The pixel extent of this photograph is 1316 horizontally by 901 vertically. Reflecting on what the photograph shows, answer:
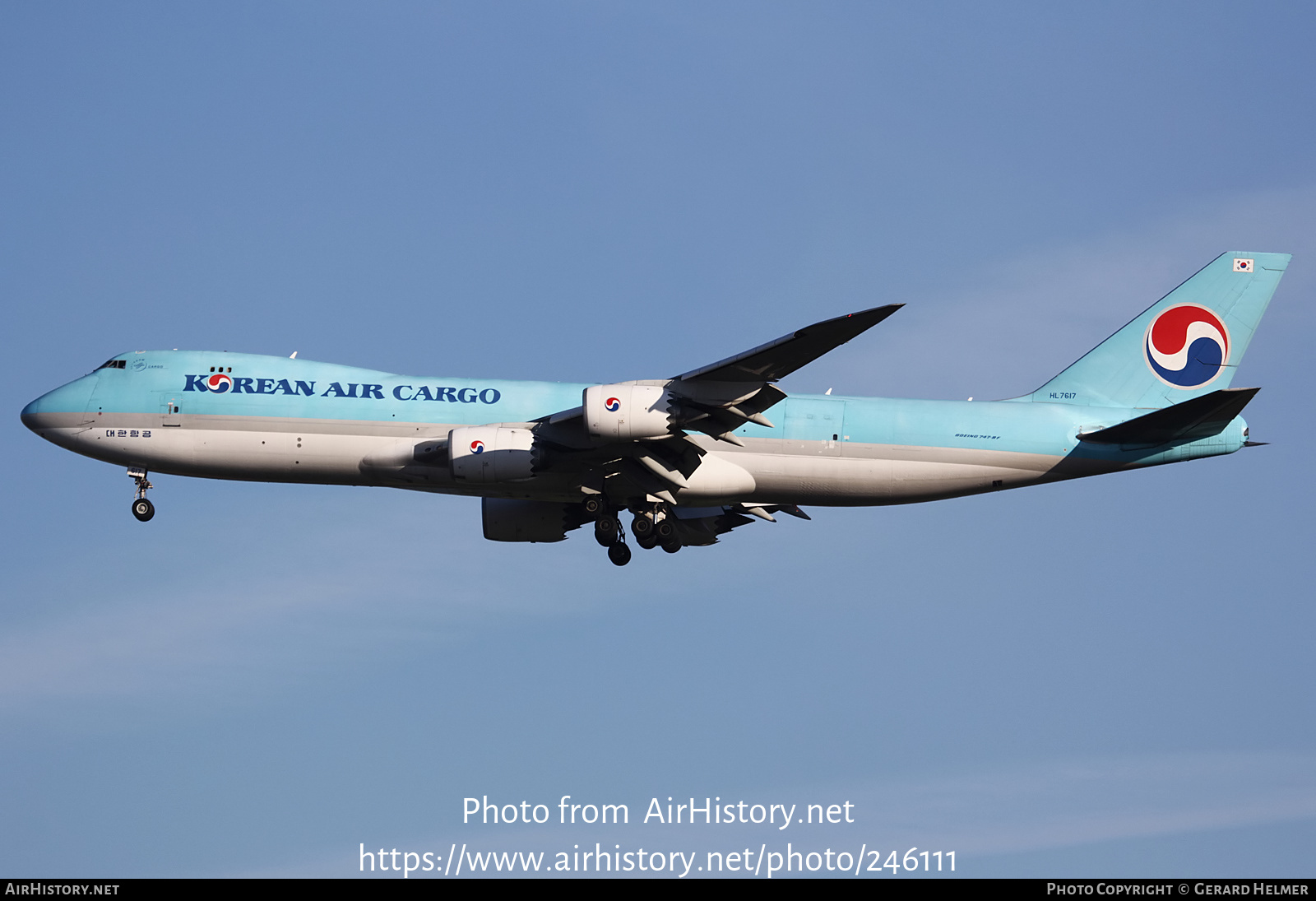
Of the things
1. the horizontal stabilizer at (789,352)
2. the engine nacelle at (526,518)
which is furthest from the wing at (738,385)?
the engine nacelle at (526,518)

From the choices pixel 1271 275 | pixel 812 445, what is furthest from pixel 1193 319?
pixel 812 445

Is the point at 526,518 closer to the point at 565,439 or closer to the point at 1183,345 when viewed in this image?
the point at 565,439

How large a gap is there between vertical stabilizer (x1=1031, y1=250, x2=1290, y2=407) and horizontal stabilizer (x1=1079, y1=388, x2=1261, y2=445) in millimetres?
2046

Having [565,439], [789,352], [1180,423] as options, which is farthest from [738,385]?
[1180,423]

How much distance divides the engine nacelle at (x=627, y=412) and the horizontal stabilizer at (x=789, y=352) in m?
0.86

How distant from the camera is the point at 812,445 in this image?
126 ft

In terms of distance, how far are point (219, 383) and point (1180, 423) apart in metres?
24.2

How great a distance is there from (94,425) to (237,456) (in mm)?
4215

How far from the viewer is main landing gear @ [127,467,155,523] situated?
1591 inches

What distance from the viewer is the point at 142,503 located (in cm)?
4091

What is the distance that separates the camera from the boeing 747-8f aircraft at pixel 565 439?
37.7 m
